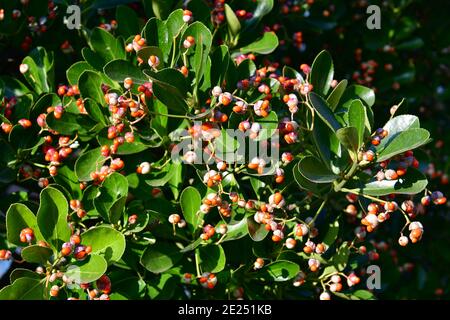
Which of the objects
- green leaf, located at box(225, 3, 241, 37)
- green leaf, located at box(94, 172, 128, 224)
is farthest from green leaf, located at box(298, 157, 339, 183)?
green leaf, located at box(225, 3, 241, 37)

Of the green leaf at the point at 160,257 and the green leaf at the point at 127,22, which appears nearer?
the green leaf at the point at 160,257

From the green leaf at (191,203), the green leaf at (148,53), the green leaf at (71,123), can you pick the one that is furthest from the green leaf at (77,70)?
the green leaf at (191,203)

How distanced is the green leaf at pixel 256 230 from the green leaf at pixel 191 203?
135 mm

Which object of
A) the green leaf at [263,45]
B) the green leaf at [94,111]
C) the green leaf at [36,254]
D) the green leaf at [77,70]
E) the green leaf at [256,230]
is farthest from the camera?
the green leaf at [263,45]

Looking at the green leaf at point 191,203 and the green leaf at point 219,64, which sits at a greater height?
the green leaf at point 219,64

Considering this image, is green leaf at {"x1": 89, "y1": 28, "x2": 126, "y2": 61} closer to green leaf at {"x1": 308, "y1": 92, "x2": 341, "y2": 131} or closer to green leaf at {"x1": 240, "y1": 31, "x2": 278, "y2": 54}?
green leaf at {"x1": 240, "y1": 31, "x2": 278, "y2": 54}

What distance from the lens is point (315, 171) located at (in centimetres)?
172

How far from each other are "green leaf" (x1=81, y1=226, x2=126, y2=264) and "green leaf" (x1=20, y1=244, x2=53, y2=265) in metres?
0.09

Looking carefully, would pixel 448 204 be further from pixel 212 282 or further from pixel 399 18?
pixel 212 282

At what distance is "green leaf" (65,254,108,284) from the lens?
1677mm

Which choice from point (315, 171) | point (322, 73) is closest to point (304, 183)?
point (315, 171)

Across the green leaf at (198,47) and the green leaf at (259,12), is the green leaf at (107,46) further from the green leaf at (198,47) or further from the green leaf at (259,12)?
the green leaf at (259,12)

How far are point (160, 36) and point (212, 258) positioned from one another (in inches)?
24.1

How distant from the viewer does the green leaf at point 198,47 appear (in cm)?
179
